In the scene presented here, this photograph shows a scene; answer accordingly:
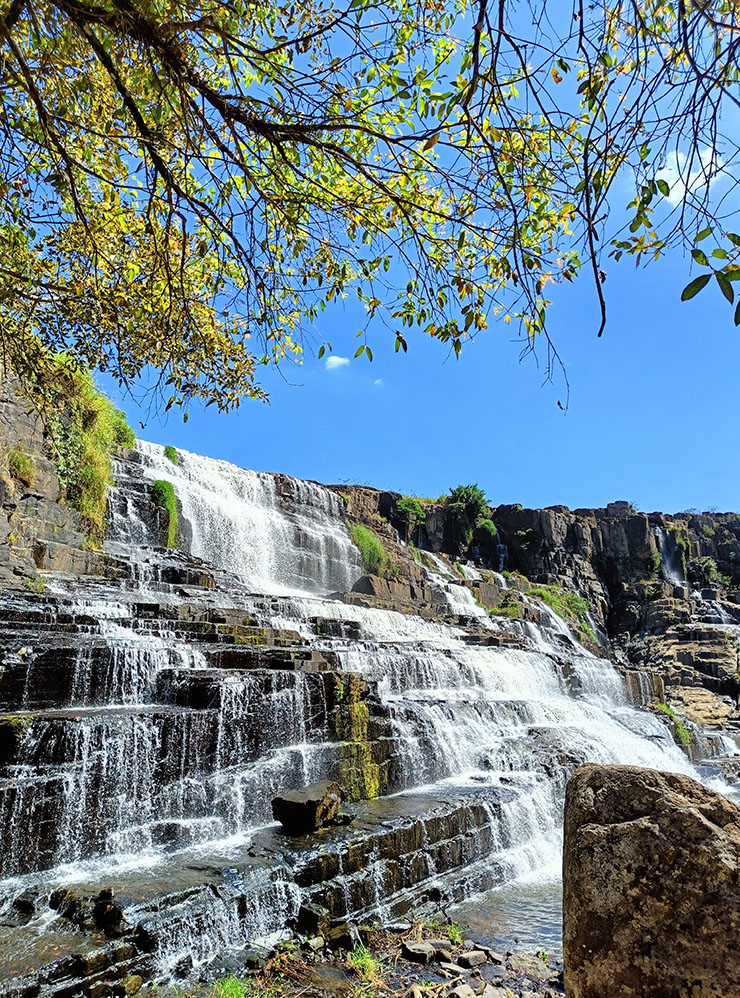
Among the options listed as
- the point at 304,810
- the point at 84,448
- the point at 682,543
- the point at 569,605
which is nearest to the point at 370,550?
the point at 84,448

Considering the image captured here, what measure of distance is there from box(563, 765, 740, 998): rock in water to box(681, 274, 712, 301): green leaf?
1888 millimetres

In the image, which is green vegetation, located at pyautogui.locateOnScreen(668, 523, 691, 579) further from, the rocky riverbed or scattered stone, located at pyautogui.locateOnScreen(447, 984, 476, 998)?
scattered stone, located at pyautogui.locateOnScreen(447, 984, 476, 998)

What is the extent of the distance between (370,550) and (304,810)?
19.4m

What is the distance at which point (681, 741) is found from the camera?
16141mm

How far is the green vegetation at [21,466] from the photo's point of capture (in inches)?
504

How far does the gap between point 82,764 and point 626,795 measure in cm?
518

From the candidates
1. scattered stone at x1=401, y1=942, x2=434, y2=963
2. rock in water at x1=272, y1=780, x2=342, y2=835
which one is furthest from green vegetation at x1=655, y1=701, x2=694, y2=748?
scattered stone at x1=401, y1=942, x2=434, y2=963

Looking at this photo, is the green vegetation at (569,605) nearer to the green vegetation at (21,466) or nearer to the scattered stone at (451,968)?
the green vegetation at (21,466)

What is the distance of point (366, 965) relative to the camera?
468cm

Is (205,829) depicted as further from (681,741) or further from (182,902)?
(681,741)

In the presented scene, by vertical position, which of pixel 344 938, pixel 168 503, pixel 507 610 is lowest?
pixel 344 938

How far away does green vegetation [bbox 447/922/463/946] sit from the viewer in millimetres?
5355

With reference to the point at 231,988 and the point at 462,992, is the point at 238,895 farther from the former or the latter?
the point at 462,992

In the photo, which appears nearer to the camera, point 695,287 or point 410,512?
point 695,287
